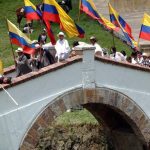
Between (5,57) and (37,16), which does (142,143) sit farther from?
(5,57)

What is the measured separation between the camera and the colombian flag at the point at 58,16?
25938 mm

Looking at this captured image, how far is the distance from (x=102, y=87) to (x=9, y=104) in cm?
302

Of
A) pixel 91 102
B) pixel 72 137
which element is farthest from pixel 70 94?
pixel 72 137

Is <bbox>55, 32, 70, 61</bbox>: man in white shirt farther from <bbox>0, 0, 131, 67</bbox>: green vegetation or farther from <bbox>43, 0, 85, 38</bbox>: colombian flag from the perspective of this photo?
<bbox>0, 0, 131, 67</bbox>: green vegetation

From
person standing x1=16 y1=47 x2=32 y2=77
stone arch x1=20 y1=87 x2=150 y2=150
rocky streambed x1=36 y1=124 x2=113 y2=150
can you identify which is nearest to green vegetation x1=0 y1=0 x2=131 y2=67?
rocky streambed x1=36 y1=124 x2=113 y2=150

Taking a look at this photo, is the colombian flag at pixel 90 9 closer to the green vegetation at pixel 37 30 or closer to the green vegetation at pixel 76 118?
the green vegetation at pixel 76 118

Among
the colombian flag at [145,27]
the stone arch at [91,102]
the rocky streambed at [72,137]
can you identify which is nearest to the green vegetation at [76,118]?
the rocky streambed at [72,137]

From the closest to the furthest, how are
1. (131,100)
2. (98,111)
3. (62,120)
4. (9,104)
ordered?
(9,104) < (131,100) < (98,111) < (62,120)

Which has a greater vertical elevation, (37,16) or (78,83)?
(37,16)

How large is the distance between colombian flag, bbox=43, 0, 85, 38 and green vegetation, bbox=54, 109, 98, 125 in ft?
21.4

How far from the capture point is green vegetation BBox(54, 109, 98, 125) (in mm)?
32000

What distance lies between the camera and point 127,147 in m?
29.8

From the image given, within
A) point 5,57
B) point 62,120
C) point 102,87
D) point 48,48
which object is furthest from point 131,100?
A: point 5,57

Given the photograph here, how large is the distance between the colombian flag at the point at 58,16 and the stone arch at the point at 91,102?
225 cm
